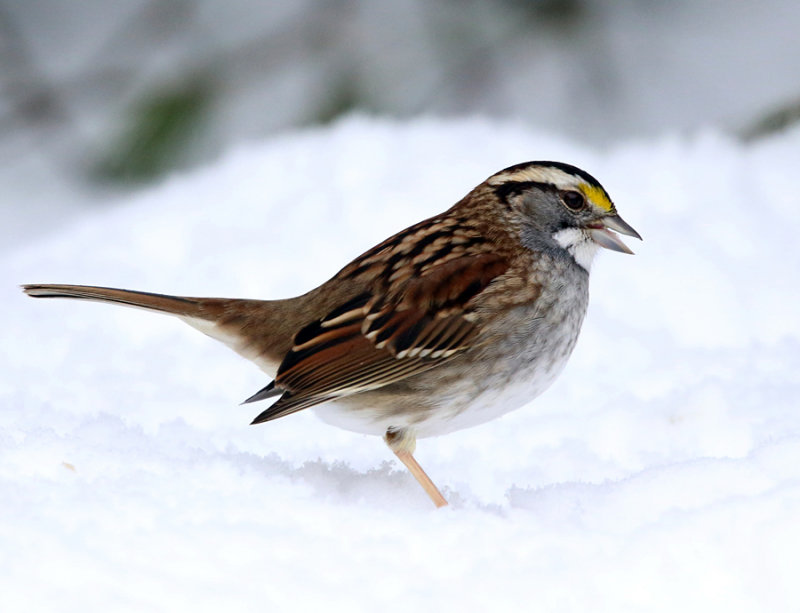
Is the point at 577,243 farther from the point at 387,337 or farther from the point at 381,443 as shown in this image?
the point at 381,443

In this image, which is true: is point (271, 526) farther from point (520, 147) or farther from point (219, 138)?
point (219, 138)

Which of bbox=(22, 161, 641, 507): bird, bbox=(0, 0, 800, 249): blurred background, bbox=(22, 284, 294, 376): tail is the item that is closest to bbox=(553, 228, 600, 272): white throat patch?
bbox=(22, 161, 641, 507): bird

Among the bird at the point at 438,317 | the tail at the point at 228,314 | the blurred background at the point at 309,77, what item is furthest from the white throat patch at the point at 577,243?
the blurred background at the point at 309,77

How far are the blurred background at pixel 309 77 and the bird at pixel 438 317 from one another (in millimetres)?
3262

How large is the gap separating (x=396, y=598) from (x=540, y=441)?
157 centimetres

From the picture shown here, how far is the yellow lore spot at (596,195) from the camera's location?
3.60 m

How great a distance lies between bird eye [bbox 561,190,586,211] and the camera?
11.9 feet

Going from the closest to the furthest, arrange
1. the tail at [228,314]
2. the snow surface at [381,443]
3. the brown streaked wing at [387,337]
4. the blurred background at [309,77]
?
the snow surface at [381,443], the brown streaked wing at [387,337], the tail at [228,314], the blurred background at [309,77]

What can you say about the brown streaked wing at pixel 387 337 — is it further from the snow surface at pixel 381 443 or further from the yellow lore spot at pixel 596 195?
the yellow lore spot at pixel 596 195

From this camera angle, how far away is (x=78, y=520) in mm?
2580

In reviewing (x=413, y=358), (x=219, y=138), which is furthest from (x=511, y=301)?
(x=219, y=138)

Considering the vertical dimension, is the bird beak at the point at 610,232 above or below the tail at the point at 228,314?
above

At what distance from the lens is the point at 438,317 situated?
3.31 m

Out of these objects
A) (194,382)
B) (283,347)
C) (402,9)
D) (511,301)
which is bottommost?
(194,382)
